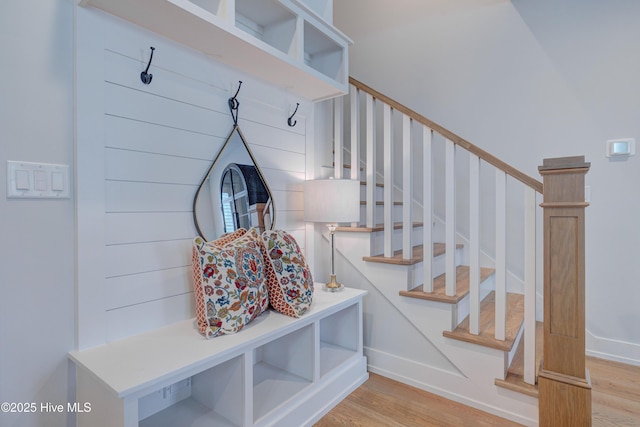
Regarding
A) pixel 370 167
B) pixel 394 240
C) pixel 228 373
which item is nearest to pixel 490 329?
pixel 394 240

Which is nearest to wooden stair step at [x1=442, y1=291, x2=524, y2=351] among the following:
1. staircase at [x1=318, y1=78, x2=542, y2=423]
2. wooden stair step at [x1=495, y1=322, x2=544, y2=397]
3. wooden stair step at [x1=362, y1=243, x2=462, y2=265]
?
staircase at [x1=318, y1=78, x2=542, y2=423]

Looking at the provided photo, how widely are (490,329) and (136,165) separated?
6.31 feet

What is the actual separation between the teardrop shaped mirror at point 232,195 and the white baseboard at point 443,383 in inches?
43.9

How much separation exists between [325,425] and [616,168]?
2364 mm

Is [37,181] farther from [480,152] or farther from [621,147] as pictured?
[621,147]

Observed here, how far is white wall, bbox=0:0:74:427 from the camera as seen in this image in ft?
3.34

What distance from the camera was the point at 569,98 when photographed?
223 centimetres

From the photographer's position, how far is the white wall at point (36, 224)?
40.1 inches

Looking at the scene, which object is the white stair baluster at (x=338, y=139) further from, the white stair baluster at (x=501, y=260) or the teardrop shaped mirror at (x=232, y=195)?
the white stair baluster at (x=501, y=260)

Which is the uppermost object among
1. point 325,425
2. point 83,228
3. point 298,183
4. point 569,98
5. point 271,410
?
point 569,98

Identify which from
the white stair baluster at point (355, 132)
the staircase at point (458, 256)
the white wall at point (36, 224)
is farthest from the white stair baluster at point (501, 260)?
the white wall at point (36, 224)

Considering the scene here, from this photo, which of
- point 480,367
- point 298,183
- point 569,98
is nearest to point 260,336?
point 298,183

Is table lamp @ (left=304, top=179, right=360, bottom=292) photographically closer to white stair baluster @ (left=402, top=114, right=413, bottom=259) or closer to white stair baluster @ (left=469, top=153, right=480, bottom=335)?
white stair baluster @ (left=402, top=114, right=413, bottom=259)

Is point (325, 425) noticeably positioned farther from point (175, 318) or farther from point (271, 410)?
point (175, 318)
